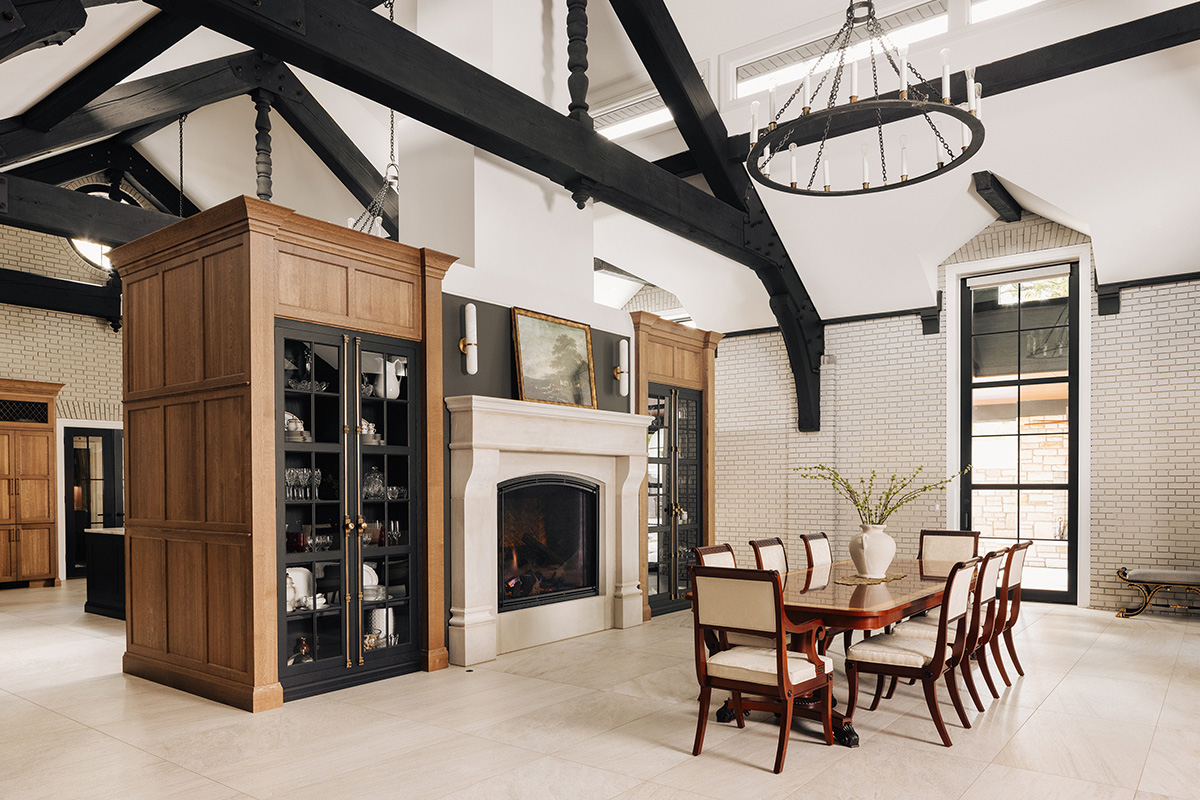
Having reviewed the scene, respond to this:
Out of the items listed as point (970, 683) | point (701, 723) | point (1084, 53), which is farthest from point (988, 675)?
point (1084, 53)

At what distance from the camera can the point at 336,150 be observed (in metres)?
9.09

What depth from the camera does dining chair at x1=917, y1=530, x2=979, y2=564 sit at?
6.34m

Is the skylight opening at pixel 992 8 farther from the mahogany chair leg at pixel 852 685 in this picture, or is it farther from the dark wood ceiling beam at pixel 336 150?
the dark wood ceiling beam at pixel 336 150

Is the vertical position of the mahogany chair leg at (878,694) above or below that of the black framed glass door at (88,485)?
below

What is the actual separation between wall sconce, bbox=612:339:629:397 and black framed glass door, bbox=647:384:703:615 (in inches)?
21.9

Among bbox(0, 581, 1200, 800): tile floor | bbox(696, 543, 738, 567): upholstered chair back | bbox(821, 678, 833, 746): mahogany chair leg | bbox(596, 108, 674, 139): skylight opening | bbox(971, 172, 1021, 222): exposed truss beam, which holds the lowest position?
bbox(0, 581, 1200, 800): tile floor

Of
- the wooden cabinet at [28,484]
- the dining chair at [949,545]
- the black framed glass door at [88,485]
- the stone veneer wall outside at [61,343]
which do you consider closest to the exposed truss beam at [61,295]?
the stone veneer wall outside at [61,343]

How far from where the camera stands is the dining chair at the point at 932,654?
4066 mm

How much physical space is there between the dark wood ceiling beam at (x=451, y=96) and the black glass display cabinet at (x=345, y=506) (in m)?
1.48

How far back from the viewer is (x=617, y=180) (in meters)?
6.14

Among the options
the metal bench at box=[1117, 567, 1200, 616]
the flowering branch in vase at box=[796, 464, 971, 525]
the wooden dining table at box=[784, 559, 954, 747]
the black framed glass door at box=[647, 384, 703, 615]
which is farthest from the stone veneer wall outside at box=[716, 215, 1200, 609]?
the wooden dining table at box=[784, 559, 954, 747]

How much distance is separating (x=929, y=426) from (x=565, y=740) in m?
6.45

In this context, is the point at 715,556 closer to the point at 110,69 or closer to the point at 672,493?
the point at 672,493

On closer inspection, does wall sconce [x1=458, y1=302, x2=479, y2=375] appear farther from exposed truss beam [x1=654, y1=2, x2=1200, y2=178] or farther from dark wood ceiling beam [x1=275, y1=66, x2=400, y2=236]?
dark wood ceiling beam [x1=275, y1=66, x2=400, y2=236]
